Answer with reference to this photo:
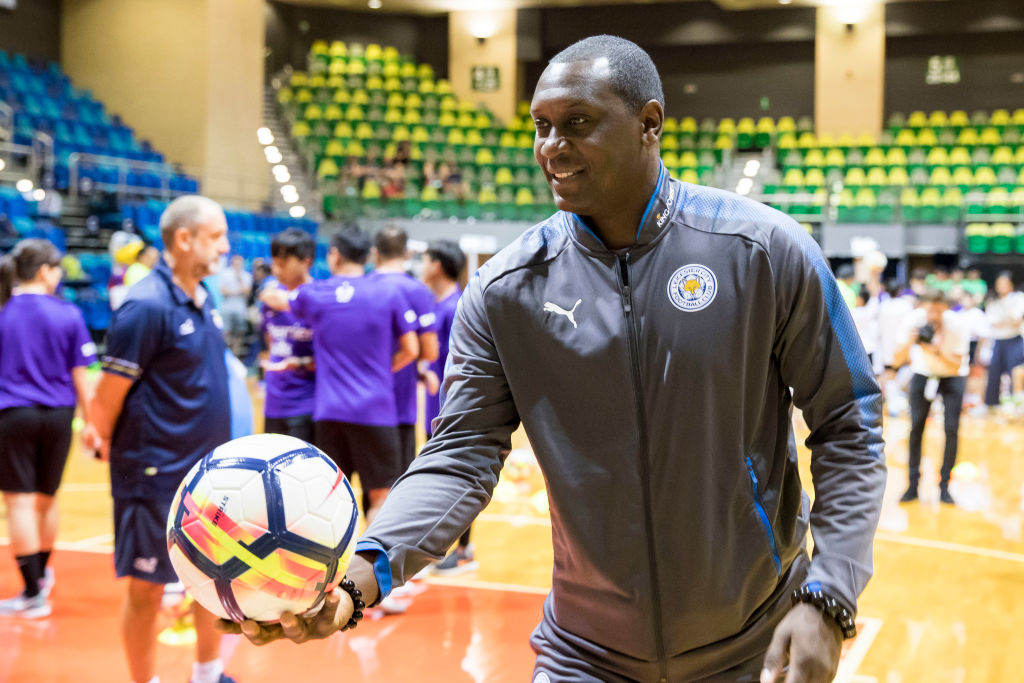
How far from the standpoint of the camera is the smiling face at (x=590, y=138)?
5.99 ft

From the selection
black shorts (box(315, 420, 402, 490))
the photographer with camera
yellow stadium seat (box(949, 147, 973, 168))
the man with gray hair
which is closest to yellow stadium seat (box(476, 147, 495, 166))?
yellow stadium seat (box(949, 147, 973, 168))

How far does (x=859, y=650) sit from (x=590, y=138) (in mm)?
3574

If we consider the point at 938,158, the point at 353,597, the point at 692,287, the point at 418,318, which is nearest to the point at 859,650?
the point at 418,318

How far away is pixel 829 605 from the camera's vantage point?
1639 mm

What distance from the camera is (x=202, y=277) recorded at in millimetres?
3900

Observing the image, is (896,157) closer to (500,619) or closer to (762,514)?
(500,619)

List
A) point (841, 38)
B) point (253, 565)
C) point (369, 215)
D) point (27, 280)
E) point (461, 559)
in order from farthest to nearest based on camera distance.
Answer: point (841, 38) → point (369, 215) → point (461, 559) → point (27, 280) → point (253, 565)

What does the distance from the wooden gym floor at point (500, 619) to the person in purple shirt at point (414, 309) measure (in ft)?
2.83

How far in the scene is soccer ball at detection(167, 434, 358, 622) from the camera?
1632 mm

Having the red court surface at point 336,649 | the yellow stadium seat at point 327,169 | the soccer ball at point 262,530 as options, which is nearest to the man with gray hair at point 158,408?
the red court surface at point 336,649

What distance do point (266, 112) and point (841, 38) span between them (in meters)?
12.9

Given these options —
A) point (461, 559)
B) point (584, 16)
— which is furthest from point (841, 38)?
point (461, 559)

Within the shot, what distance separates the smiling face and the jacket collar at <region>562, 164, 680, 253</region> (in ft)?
0.12

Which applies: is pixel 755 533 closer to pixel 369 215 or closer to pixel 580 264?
pixel 580 264
